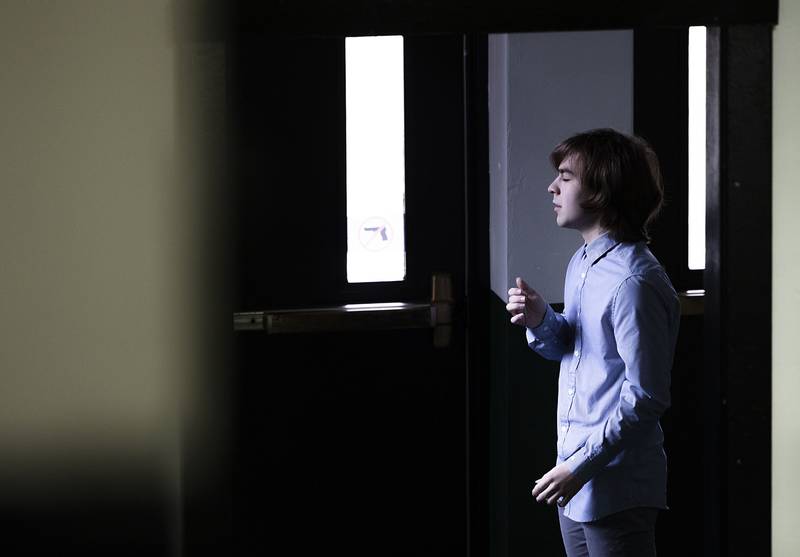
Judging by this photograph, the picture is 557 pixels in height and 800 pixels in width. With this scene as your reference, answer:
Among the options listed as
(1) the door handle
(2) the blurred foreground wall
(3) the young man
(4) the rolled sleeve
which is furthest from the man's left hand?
(1) the door handle

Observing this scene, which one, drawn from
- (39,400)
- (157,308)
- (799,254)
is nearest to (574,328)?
(799,254)

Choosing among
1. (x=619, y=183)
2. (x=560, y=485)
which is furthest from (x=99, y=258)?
(x=619, y=183)

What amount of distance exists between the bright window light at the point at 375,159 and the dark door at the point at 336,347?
0.9 inches

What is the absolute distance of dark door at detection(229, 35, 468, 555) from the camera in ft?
8.32

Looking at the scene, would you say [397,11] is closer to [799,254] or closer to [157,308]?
[157,308]

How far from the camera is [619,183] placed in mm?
1784

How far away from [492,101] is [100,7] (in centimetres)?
147

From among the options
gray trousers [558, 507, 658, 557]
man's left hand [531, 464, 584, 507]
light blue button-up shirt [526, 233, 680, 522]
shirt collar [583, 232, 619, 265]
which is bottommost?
gray trousers [558, 507, 658, 557]

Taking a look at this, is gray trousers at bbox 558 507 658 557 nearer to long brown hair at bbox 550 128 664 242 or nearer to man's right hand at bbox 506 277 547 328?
man's right hand at bbox 506 277 547 328

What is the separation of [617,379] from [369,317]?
3.14 feet

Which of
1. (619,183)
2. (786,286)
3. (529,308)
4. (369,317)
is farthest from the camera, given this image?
(369,317)

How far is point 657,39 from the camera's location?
102 inches

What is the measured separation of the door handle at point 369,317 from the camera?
2547mm

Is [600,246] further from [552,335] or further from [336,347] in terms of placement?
[336,347]
